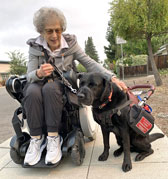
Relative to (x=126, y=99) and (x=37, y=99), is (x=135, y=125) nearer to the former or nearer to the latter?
(x=126, y=99)

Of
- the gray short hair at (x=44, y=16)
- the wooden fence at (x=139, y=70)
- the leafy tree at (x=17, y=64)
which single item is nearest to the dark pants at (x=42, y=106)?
the gray short hair at (x=44, y=16)

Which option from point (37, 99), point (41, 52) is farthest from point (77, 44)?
point (37, 99)

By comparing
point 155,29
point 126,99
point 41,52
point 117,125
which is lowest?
point 117,125

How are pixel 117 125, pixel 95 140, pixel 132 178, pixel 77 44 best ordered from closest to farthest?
pixel 132 178, pixel 117 125, pixel 77 44, pixel 95 140

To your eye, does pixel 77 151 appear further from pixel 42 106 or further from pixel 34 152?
pixel 42 106

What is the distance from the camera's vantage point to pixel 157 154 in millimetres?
1988

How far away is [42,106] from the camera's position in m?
1.88

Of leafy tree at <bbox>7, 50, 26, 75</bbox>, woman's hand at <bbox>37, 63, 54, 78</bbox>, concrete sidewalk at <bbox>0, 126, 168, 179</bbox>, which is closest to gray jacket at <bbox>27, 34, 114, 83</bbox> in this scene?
woman's hand at <bbox>37, 63, 54, 78</bbox>

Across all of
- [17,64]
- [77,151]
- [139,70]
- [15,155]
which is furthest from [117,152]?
[17,64]

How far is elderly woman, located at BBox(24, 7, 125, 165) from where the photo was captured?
1819 mm

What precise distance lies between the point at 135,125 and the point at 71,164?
917mm

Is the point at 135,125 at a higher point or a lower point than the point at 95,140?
higher

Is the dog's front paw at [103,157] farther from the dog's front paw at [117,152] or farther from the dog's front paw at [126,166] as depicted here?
the dog's front paw at [126,166]

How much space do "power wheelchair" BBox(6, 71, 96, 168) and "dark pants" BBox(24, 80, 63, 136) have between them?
0.60 ft
